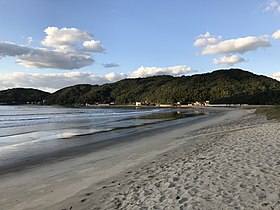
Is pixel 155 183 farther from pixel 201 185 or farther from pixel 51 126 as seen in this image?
pixel 51 126

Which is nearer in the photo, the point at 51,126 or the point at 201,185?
the point at 201,185

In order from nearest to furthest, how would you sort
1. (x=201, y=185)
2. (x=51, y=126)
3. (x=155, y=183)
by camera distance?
(x=201, y=185)
(x=155, y=183)
(x=51, y=126)

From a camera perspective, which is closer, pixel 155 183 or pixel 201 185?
pixel 201 185

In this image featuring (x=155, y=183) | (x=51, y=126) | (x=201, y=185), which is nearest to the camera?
(x=201, y=185)

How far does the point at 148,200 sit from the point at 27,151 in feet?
34.1

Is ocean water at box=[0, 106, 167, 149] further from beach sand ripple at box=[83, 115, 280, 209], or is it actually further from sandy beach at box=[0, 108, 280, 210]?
beach sand ripple at box=[83, 115, 280, 209]

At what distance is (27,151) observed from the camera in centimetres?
1427

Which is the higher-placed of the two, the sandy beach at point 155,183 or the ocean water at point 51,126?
the sandy beach at point 155,183

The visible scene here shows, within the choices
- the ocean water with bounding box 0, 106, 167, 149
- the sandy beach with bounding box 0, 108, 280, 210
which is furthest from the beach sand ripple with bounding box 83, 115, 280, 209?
the ocean water with bounding box 0, 106, 167, 149

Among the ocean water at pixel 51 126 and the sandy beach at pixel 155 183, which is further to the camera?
the ocean water at pixel 51 126

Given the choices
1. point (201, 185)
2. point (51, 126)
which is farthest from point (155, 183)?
point (51, 126)

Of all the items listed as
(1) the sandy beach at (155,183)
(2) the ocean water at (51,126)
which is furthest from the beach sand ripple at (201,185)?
(2) the ocean water at (51,126)

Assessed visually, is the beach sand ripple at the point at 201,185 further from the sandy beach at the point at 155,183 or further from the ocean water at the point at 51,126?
the ocean water at the point at 51,126

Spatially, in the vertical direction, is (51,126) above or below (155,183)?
below
